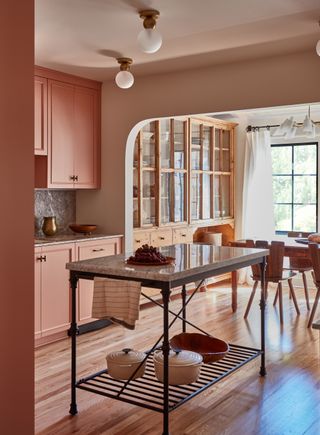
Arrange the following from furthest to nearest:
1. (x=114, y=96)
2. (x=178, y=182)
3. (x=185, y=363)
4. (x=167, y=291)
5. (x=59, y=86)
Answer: (x=178, y=182) < (x=114, y=96) < (x=59, y=86) < (x=185, y=363) < (x=167, y=291)

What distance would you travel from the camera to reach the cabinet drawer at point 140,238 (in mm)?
5730

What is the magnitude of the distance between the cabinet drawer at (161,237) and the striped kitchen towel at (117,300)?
116 inches

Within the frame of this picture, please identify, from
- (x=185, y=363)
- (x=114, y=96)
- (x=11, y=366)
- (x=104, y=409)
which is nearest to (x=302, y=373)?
(x=185, y=363)

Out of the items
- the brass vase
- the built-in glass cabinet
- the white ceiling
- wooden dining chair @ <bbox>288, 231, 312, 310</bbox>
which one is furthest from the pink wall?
wooden dining chair @ <bbox>288, 231, 312, 310</bbox>

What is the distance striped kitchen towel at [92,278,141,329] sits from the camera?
295 centimetres

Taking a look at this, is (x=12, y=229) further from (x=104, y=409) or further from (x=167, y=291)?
(x=104, y=409)

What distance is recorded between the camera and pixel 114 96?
5301mm

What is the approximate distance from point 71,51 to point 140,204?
2131 millimetres

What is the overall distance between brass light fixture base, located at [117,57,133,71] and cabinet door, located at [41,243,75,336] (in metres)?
1.62

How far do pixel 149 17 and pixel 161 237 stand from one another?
3241mm

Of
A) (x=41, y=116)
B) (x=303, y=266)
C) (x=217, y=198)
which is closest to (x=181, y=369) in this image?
(x=41, y=116)

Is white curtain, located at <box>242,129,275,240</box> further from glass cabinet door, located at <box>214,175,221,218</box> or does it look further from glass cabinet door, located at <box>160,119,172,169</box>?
glass cabinet door, located at <box>160,119,172,169</box>

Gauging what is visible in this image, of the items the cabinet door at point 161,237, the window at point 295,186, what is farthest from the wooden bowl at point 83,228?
the window at point 295,186

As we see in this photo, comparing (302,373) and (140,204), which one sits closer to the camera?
(302,373)
